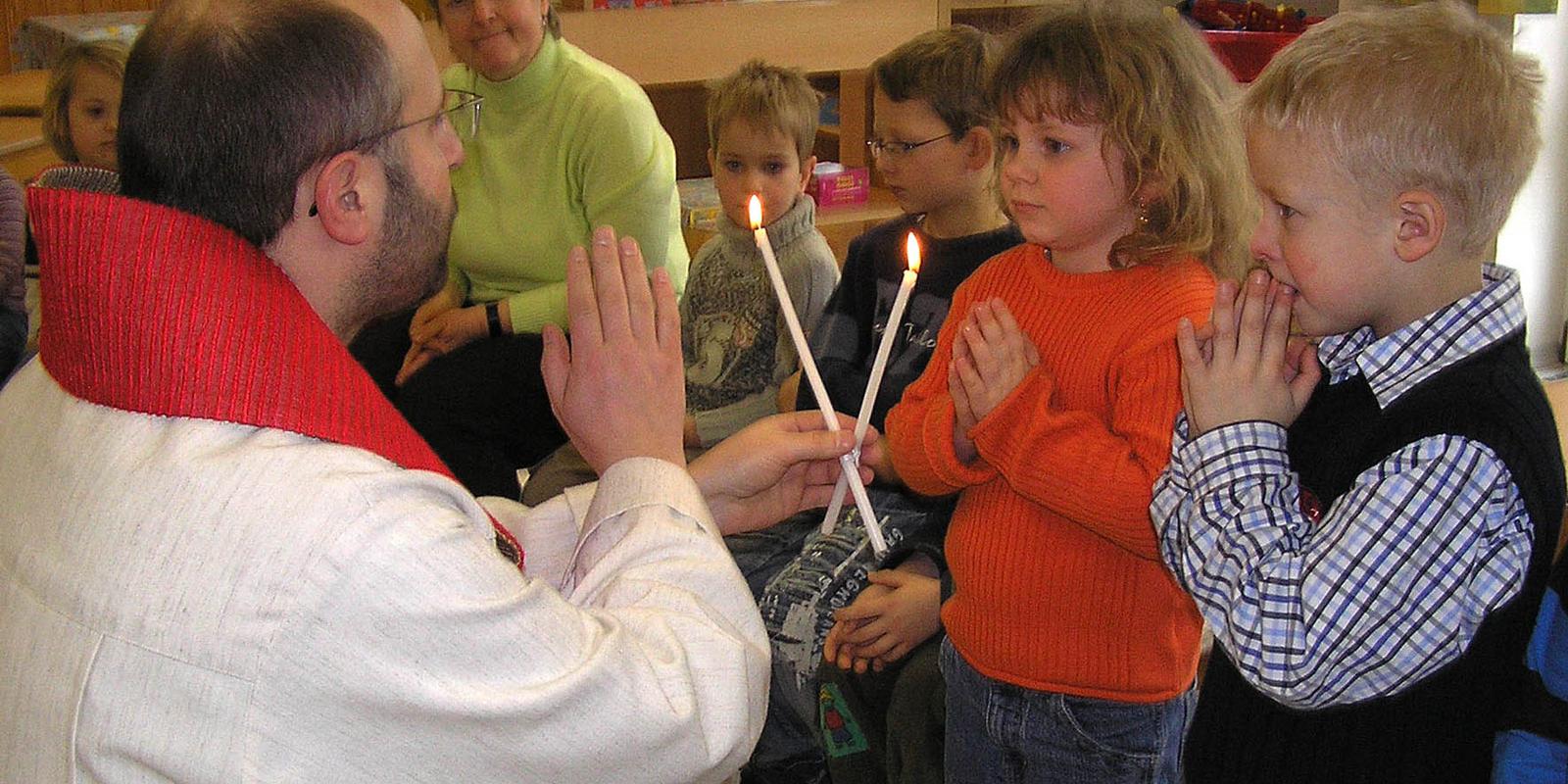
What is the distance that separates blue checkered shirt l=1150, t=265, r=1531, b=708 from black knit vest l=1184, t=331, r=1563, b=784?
20 mm

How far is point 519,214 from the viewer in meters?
2.71

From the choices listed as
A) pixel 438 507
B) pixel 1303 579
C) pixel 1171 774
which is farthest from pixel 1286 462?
pixel 438 507

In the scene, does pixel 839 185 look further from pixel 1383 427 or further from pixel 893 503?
pixel 1383 427

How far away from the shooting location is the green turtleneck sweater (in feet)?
8.69

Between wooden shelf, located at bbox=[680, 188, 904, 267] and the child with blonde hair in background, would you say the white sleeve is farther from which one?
wooden shelf, located at bbox=[680, 188, 904, 267]

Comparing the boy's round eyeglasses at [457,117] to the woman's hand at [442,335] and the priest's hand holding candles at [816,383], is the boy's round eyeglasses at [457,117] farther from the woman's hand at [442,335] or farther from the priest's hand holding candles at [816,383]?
the woman's hand at [442,335]

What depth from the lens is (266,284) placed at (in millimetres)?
1050

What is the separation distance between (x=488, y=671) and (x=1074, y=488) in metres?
0.73

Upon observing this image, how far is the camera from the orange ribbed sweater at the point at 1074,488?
1.47 meters

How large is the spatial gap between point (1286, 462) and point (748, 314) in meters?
1.45

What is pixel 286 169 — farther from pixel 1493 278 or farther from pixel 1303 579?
pixel 1493 278

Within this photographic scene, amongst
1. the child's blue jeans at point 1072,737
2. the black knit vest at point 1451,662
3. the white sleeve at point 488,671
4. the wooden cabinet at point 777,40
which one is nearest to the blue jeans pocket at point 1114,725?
the child's blue jeans at point 1072,737

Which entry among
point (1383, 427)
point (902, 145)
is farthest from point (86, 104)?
point (1383, 427)

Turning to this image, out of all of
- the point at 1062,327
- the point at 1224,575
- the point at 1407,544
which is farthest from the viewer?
the point at 1062,327
